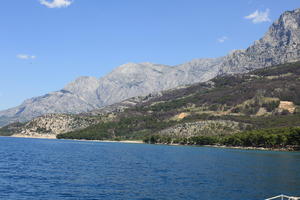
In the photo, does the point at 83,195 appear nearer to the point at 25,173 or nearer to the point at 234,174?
the point at 25,173

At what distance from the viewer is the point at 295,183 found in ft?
349

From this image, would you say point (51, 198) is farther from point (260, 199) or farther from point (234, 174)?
point (234, 174)

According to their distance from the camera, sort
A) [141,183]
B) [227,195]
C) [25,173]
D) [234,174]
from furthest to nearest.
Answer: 1. [234,174]
2. [25,173]
3. [141,183]
4. [227,195]

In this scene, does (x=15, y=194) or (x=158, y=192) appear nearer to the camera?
(x=15, y=194)

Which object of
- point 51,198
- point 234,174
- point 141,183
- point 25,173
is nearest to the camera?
point 51,198

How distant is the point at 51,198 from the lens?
8069cm

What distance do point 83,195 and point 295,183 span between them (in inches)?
2371

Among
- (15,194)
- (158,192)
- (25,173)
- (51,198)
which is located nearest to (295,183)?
(158,192)

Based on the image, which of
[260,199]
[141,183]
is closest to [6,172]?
[141,183]

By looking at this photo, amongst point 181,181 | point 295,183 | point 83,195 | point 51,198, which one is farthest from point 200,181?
point 51,198

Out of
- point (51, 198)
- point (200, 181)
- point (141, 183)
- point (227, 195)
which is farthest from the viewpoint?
point (200, 181)

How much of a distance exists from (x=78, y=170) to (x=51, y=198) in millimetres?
51848

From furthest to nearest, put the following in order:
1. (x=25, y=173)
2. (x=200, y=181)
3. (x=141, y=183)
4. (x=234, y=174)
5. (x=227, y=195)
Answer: (x=234, y=174) → (x=25, y=173) → (x=200, y=181) → (x=141, y=183) → (x=227, y=195)

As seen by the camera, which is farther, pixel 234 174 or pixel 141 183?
pixel 234 174
